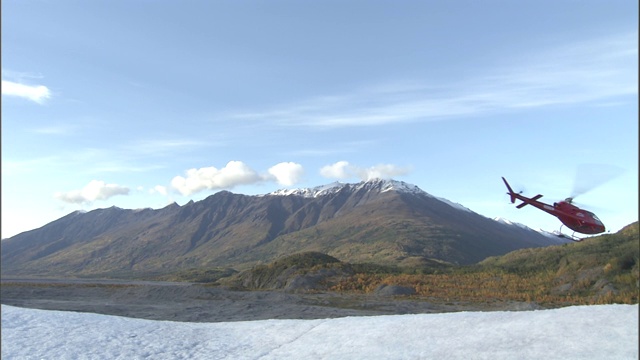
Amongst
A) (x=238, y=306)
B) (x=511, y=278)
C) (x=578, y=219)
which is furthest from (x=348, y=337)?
(x=511, y=278)

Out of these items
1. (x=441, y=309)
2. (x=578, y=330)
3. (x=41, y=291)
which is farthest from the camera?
(x=41, y=291)

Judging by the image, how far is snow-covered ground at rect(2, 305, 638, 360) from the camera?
10.4 meters

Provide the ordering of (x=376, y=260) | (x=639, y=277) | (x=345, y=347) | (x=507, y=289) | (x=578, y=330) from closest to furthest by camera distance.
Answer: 1. (x=578, y=330)
2. (x=345, y=347)
3. (x=639, y=277)
4. (x=507, y=289)
5. (x=376, y=260)

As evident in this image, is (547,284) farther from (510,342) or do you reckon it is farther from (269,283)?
(510,342)

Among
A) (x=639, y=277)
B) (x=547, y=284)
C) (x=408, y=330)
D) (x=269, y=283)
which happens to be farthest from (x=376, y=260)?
(x=408, y=330)

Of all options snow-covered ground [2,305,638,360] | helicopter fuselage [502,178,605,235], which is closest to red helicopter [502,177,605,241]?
helicopter fuselage [502,178,605,235]

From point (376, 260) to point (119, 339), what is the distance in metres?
135

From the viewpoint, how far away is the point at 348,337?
42.4ft

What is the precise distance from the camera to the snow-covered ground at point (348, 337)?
10.4 meters

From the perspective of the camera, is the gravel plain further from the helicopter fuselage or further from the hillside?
the helicopter fuselage

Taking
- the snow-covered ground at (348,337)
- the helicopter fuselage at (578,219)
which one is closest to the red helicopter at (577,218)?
the helicopter fuselage at (578,219)

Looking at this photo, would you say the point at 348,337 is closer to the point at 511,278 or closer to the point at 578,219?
the point at 578,219

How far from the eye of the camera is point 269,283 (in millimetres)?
63812

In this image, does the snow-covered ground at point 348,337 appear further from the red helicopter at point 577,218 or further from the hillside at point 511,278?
the hillside at point 511,278
